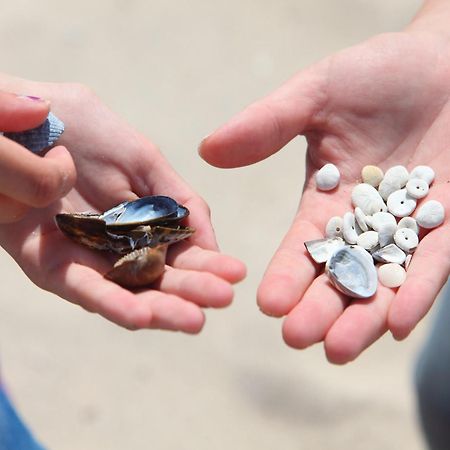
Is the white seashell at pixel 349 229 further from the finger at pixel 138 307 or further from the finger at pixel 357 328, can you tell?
the finger at pixel 138 307

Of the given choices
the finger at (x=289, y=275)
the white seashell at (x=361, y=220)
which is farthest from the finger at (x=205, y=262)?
the white seashell at (x=361, y=220)

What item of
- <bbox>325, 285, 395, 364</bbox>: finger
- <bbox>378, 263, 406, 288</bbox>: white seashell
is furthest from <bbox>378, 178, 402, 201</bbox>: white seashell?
<bbox>325, 285, 395, 364</bbox>: finger

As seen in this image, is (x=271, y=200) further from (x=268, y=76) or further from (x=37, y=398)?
(x=37, y=398)

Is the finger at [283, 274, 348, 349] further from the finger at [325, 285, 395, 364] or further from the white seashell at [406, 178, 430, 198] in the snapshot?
the white seashell at [406, 178, 430, 198]

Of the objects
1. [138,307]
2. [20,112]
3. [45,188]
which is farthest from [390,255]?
[20,112]

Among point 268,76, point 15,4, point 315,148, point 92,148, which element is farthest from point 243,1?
point 92,148

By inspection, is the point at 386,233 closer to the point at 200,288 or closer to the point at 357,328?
the point at 357,328
